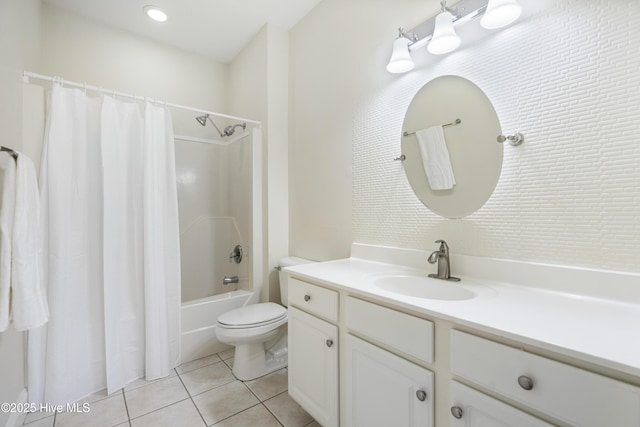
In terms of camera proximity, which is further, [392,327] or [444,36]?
[444,36]

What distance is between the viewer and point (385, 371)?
963mm

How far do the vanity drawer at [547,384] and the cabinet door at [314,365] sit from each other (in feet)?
1.86

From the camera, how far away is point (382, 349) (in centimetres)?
98

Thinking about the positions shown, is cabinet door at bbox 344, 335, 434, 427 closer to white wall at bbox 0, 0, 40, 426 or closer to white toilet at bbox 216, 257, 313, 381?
white toilet at bbox 216, 257, 313, 381

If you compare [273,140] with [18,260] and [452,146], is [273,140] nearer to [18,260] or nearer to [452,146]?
[452,146]

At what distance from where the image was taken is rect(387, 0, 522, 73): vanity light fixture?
1.03 meters

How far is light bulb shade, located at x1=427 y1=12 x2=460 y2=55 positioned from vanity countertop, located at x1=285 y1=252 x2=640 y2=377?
1025mm

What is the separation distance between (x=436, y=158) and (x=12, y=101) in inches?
81.5

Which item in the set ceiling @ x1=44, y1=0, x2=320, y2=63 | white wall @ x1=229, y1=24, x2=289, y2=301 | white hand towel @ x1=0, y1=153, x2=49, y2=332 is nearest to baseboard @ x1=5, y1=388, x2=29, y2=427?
white hand towel @ x1=0, y1=153, x2=49, y2=332

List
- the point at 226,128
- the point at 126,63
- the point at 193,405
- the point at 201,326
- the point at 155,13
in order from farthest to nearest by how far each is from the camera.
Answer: the point at 226,128 < the point at 126,63 < the point at 155,13 < the point at 201,326 < the point at 193,405

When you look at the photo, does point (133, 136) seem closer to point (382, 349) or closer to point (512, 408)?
point (382, 349)

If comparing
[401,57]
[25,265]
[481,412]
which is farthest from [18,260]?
[401,57]

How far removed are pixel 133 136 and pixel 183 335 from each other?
144 centimetres

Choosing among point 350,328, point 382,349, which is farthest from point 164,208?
point 382,349
